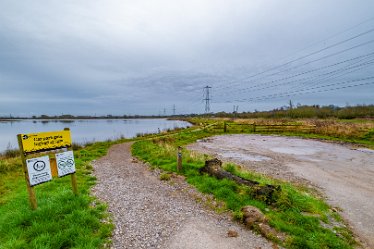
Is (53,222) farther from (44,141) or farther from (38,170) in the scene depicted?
(44,141)

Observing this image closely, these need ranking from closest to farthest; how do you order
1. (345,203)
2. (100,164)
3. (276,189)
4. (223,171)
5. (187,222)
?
1. (187,222)
2. (276,189)
3. (345,203)
4. (223,171)
5. (100,164)

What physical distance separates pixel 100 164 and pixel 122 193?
5.35 m

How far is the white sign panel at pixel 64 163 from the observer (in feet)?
18.0

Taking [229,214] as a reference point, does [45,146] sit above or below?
above

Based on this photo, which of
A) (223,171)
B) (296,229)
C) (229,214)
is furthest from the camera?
(223,171)

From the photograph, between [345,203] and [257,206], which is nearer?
[257,206]

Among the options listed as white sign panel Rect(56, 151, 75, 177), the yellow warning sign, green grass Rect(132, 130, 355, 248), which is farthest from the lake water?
green grass Rect(132, 130, 355, 248)

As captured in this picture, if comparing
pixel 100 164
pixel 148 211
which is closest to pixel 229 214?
pixel 148 211

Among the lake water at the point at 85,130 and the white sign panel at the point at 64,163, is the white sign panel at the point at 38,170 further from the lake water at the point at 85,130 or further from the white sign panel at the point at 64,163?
the lake water at the point at 85,130

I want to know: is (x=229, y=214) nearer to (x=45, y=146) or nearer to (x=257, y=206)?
(x=257, y=206)

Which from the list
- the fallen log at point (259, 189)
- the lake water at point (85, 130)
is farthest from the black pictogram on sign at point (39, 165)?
the lake water at point (85, 130)

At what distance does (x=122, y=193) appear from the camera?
262 inches

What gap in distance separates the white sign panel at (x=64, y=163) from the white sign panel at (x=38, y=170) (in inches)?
10.2

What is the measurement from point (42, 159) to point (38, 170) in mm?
264
